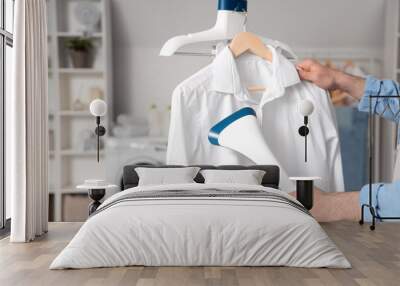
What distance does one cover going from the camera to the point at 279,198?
4266 mm

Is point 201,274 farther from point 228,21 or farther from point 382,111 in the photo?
point 382,111

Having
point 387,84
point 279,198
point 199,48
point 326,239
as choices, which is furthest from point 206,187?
point 199,48

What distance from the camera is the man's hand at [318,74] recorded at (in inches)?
222

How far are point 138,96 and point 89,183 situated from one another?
246 centimetres

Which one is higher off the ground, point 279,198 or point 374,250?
point 279,198

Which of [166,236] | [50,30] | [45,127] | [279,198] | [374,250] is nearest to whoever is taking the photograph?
[166,236]

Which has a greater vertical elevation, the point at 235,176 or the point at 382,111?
the point at 382,111

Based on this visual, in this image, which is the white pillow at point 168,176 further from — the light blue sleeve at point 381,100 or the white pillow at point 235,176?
the light blue sleeve at point 381,100

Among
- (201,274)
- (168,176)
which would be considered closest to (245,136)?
(168,176)

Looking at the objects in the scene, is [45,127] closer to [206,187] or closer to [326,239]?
[206,187]

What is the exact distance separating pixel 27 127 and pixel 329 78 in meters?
2.60

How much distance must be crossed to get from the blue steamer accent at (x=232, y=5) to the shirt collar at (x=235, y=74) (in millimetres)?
450

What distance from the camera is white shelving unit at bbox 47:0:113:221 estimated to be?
7.50m

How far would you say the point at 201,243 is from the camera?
388cm
